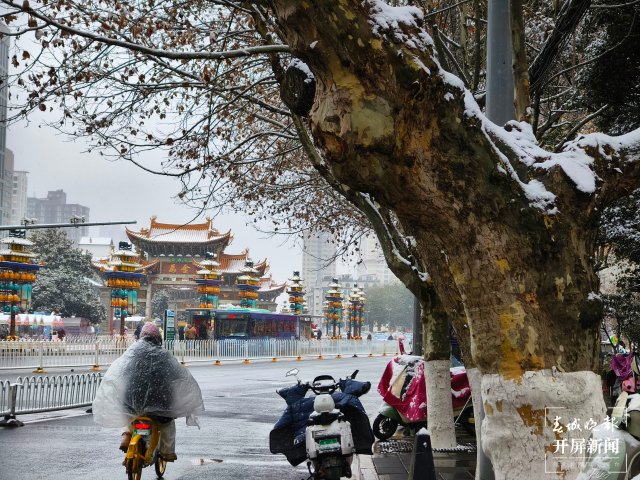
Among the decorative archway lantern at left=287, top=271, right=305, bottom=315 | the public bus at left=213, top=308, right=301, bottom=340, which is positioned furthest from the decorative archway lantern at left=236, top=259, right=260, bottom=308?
the public bus at left=213, top=308, right=301, bottom=340

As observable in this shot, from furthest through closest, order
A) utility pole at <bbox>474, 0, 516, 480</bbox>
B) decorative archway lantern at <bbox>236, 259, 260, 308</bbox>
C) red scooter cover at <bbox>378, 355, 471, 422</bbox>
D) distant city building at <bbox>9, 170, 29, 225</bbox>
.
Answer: distant city building at <bbox>9, 170, 29, 225</bbox>
decorative archway lantern at <bbox>236, 259, 260, 308</bbox>
red scooter cover at <bbox>378, 355, 471, 422</bbox>
utility pole at <bbox>474, 0, 516, 480</bbox>

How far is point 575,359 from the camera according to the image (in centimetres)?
402

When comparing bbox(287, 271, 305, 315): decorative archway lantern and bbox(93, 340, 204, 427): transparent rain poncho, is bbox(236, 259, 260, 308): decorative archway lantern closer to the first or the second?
bbox(287, 271, 305, 315): decorative archway lantern

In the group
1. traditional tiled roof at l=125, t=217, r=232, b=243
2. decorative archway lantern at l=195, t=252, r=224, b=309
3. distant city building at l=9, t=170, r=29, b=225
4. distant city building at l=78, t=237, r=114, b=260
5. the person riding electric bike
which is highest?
distant city building at l=9, t=170, r=29, b=225

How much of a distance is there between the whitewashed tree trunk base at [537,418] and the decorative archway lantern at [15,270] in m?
38.5

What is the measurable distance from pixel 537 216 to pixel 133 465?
15.4 ft

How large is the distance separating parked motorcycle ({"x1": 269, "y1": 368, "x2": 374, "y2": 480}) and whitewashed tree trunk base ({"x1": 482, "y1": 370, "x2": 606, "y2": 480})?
2.58m

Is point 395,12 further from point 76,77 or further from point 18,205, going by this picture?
point 18,205

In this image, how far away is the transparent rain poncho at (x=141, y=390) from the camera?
716cm

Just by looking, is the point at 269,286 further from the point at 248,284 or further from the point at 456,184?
the point at 456,184

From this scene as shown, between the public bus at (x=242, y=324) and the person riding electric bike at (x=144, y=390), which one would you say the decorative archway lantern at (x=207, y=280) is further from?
the person riding electric bike at (x=144, y=390)

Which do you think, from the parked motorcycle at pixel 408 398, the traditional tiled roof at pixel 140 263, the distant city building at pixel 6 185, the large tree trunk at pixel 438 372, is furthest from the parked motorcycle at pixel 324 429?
the distant city building at pixel 6 185

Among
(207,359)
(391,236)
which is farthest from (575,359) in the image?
(207,359)

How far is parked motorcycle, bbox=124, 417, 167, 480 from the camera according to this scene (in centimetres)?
693
